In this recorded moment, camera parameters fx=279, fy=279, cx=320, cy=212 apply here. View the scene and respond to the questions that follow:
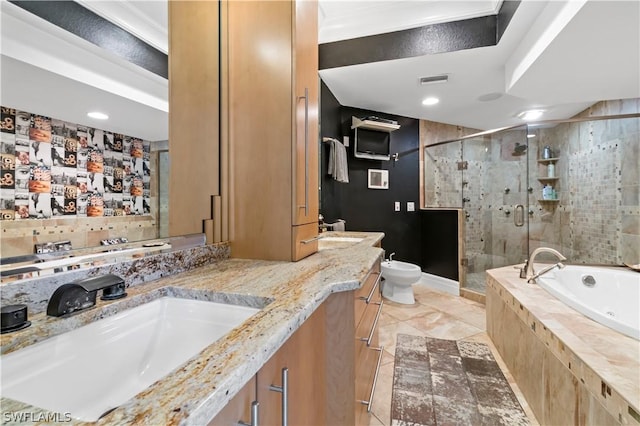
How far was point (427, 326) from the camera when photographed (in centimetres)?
252

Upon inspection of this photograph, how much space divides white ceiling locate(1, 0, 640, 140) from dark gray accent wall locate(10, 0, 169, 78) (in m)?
0.02

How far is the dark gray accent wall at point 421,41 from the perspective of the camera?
216 cm

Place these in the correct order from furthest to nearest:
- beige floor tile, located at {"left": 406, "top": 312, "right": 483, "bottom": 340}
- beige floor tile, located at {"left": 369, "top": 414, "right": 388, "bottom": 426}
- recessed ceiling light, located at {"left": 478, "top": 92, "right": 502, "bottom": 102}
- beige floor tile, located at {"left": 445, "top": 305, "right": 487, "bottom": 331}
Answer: recessed ceiling light, located at {"left": 478, "top": 92, "right": 502, "bottom": 102}
beige floor tile, located at {"left": 445, "top": 305, "right": 487, "bottom": 331}
beige floor tile, located at {"left": 406, "top": 312, "right": 483, "bottom": 340}
beige floor tile, located at {"left": 369, "top": 414, "right": 388, "bottom": 426}

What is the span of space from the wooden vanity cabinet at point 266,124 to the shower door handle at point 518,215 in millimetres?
3192

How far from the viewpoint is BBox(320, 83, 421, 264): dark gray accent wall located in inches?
120

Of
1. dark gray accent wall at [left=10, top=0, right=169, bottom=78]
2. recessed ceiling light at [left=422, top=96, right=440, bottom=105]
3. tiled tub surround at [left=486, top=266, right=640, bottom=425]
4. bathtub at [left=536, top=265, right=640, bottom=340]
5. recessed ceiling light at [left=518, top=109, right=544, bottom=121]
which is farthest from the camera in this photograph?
recessed ceiling light at [left=518, top=109, right=544, bottom=121]

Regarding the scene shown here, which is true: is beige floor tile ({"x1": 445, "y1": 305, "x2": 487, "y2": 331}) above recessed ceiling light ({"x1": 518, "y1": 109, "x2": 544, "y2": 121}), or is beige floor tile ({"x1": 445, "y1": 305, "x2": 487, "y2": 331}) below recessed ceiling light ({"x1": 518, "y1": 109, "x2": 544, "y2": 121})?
below

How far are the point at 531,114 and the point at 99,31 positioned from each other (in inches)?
176

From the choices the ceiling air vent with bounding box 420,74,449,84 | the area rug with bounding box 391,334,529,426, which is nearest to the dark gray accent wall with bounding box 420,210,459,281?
the area rug with bounding box 391,334,529,426

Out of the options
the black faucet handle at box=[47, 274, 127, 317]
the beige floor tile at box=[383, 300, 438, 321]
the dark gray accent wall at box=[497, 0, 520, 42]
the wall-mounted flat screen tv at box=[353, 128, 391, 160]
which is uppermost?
the dark gray accent wall at box=[497, 0, 520, 42]

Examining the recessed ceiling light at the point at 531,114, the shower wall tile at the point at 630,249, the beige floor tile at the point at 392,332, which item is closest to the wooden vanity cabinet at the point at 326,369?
the beige floor tile at the point at 392,332

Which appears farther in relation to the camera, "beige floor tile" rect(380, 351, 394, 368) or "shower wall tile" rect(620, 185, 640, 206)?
"shower wall tile" rect(620, 185, 640, 206)

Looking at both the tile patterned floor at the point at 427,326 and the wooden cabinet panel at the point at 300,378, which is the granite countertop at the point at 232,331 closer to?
the wooden cabinet panel at the point at 300,378

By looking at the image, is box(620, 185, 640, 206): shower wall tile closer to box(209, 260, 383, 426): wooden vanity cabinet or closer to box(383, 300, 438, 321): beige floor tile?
box(383, 300, 438, 321): beige floor tile
